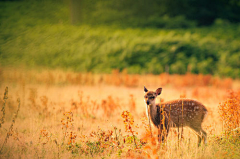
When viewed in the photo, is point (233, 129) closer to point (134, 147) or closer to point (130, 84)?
point (134, 147)

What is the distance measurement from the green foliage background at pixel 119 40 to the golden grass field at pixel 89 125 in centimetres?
348

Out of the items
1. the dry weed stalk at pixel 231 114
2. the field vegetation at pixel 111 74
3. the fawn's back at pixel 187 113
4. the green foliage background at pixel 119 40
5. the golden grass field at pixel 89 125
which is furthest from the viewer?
the green foliage background at pixel 119 40

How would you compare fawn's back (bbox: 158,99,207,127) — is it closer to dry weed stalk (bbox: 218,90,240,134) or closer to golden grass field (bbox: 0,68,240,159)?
golden grass field (bbox: 0,68,240,159)

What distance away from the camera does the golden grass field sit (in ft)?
19.1

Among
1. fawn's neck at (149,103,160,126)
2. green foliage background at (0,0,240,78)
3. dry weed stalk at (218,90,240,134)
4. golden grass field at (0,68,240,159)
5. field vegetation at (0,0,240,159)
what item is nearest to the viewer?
golden grass field at (0,68,240,159)

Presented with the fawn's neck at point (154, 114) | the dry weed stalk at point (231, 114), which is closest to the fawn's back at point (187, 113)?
the fawn's neck at point (154, 114)

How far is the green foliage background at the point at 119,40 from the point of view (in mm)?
20203

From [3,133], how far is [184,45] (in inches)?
692

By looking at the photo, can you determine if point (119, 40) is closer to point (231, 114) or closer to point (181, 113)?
point (181, 113)

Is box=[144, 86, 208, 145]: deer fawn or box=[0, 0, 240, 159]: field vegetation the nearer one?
box=[0, 0, 240, 159]: field vegetation

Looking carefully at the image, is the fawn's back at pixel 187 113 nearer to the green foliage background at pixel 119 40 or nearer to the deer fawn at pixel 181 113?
the deer fawn at pixel 181 113

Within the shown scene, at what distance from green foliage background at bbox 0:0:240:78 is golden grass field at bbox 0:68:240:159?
348 centimetres

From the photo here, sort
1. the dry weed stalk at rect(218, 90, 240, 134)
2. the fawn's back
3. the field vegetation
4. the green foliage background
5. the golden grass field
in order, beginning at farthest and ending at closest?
the green foliage background → the fawn's back → the dry weed stalk at rect(218, 90, 240, 134) → the field vegetation → the golden grass field

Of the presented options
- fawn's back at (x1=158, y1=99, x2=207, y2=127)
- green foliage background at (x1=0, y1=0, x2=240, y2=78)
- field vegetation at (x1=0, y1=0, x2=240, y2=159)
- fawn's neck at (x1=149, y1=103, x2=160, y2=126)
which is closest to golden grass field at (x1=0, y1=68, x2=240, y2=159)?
field vegetation at (x1=0, y1=0, x2=240, y2=159)
